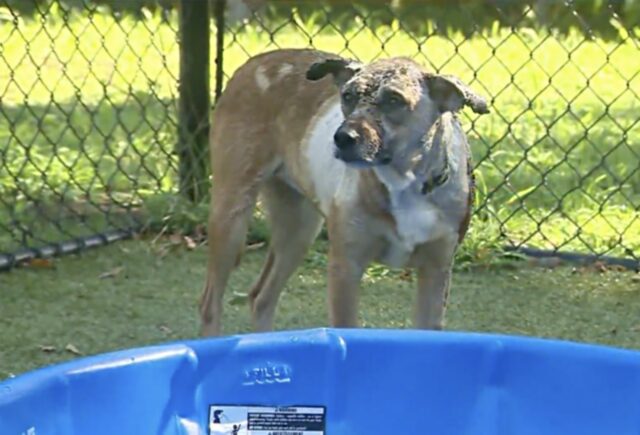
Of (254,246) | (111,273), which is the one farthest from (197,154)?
(111,273)

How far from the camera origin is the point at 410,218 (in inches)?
139

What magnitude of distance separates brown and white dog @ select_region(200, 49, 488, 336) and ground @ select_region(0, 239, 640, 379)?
363 millimetres

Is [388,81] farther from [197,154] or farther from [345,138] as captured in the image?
[197,154]

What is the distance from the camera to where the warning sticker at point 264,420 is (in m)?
2.97

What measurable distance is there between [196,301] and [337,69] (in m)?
1.43

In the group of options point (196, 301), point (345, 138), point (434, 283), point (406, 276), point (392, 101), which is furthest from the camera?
point (406, 276)

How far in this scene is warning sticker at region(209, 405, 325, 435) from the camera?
117 inches

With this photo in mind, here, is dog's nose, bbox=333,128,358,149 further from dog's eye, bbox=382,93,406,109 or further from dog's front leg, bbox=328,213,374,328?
dog's front leg, bbox=328,213,374,328

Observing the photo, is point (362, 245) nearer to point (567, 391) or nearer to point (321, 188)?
point (321, 188)

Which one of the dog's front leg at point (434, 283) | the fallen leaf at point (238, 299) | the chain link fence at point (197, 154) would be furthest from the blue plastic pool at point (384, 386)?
the chain link fence at point (197, 154)

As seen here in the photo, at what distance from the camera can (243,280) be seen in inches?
196

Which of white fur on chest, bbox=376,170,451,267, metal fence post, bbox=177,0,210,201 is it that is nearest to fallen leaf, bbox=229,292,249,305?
metal fence post, bbox=177,0,210,201

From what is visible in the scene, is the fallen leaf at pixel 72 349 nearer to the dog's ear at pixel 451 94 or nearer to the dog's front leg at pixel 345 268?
the dog's front leg at pixel 345 268

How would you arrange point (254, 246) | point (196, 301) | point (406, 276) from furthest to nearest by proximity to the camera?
point (254, 246) < point (406, 276) < point (196, 301)
